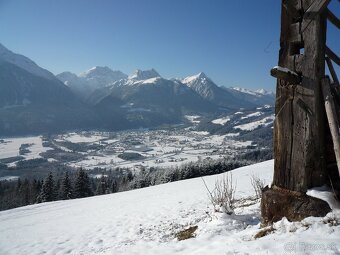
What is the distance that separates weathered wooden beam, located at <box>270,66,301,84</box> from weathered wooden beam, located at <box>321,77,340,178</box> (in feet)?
1.14

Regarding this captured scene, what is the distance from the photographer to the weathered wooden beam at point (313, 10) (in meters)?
4.03

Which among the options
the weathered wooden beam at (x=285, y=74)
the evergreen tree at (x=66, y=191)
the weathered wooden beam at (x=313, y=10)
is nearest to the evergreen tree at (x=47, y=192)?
the evergreen tree at (x=66, y=191)

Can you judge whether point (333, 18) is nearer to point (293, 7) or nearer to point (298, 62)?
point (293, 7)

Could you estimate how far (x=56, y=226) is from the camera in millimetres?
13125

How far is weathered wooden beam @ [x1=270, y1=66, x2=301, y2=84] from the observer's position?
4.05 m

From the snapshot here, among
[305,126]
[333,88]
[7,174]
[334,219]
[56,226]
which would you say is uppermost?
[333,88]

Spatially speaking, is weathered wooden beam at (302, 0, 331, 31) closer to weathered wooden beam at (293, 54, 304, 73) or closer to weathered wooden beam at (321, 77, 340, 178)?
weathered wooden beam at (293, 54, 304, 73)

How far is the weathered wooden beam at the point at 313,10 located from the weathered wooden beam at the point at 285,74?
0.70 m

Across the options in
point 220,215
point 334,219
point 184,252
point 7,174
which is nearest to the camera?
point 334,219

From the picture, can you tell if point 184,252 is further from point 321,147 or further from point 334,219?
point 321,147

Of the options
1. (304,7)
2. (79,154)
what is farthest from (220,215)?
(79,154)

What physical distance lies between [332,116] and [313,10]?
1.55m

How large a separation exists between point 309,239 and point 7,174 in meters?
132

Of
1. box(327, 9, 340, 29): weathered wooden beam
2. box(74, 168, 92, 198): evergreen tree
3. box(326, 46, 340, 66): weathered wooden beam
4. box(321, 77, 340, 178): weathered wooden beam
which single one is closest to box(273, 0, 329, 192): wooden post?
box(321, 77, 340, 178): weathered wooden beam
